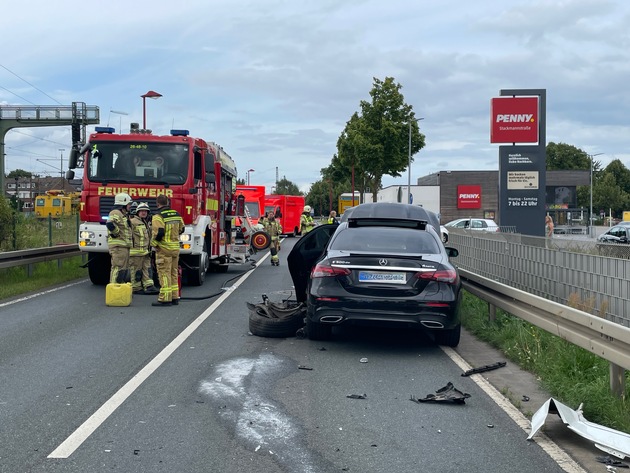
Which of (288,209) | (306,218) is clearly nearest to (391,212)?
(306,218)

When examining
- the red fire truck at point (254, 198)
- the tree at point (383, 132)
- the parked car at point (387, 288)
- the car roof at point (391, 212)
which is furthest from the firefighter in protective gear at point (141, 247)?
the tree at point (383, 132)

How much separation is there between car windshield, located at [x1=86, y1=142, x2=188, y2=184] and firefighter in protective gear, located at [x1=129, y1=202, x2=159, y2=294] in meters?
0.82

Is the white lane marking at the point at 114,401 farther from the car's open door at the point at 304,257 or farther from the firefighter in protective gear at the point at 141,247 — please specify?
the firefighter in protective gear at the point at 141,247

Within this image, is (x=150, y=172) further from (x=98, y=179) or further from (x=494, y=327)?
(x=494, y=327)

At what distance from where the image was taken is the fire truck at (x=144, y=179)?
14352 mm

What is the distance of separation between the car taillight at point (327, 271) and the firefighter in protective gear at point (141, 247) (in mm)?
5709

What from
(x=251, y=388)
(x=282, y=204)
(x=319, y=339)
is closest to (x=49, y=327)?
(x=319, y=339)

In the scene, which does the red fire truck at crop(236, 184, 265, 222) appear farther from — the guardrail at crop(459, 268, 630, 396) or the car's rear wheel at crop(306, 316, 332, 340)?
the guardrail at crop(459, 268, 630, 396)

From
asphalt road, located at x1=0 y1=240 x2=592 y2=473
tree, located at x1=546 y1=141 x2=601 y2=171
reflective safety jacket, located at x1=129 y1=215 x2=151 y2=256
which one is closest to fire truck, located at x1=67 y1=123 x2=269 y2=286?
reflective safety jacket, located at x1=129 y1=215 x2=151 y2=256

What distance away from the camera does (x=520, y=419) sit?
585cm

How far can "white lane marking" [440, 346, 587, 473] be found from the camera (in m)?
4.81

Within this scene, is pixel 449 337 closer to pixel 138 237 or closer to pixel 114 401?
pixel 114 401

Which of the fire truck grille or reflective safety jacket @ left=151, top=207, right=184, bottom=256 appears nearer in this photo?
reflective safety jacket @ left=151, top=207, right=184, bottom=256


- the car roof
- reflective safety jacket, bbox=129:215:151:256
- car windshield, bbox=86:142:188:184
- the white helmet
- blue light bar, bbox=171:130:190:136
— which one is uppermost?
blue light bar, bbox=171:130:190:136
